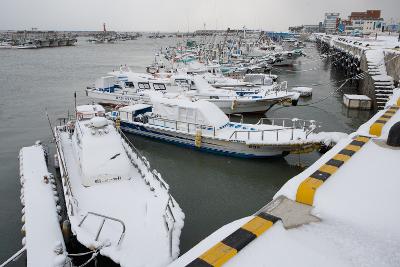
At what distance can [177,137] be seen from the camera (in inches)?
694

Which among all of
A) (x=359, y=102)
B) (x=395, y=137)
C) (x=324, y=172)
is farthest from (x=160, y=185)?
(x=359, y=102)

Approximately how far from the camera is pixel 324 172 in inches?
233

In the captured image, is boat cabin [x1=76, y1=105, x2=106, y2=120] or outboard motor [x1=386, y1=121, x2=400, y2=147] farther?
boat cabin [x1=76, y1=105, x2=106, y2=120]

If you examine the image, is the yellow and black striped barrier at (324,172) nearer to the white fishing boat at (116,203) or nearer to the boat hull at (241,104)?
the white fishing boat at (116,203)

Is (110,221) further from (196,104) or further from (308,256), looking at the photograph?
(196,104)

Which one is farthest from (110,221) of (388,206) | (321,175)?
(388,206)

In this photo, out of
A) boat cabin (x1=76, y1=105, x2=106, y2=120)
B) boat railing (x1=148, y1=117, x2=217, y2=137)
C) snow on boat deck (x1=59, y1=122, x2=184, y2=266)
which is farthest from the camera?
boat railing (x1=148, y1=117, x2=217, y2=137)

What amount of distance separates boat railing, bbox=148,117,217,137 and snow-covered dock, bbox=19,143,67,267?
22.1 feet

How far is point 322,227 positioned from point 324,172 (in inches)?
68.6

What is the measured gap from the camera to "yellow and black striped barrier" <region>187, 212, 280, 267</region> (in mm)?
→ 3756

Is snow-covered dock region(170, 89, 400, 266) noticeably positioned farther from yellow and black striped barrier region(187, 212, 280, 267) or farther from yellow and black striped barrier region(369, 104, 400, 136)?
yellow and black striped barrier region(369, 104, 400, 136)

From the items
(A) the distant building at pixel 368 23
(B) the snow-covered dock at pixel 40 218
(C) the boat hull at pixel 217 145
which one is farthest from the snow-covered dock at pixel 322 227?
(A) the distant building at pixel 368 23

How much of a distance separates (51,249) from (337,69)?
5564 centimetres

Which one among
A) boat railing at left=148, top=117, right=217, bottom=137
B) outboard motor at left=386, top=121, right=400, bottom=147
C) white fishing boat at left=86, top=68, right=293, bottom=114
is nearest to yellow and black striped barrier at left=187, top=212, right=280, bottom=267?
outboard motor at left=386, top=121, right=400, bottom=147
